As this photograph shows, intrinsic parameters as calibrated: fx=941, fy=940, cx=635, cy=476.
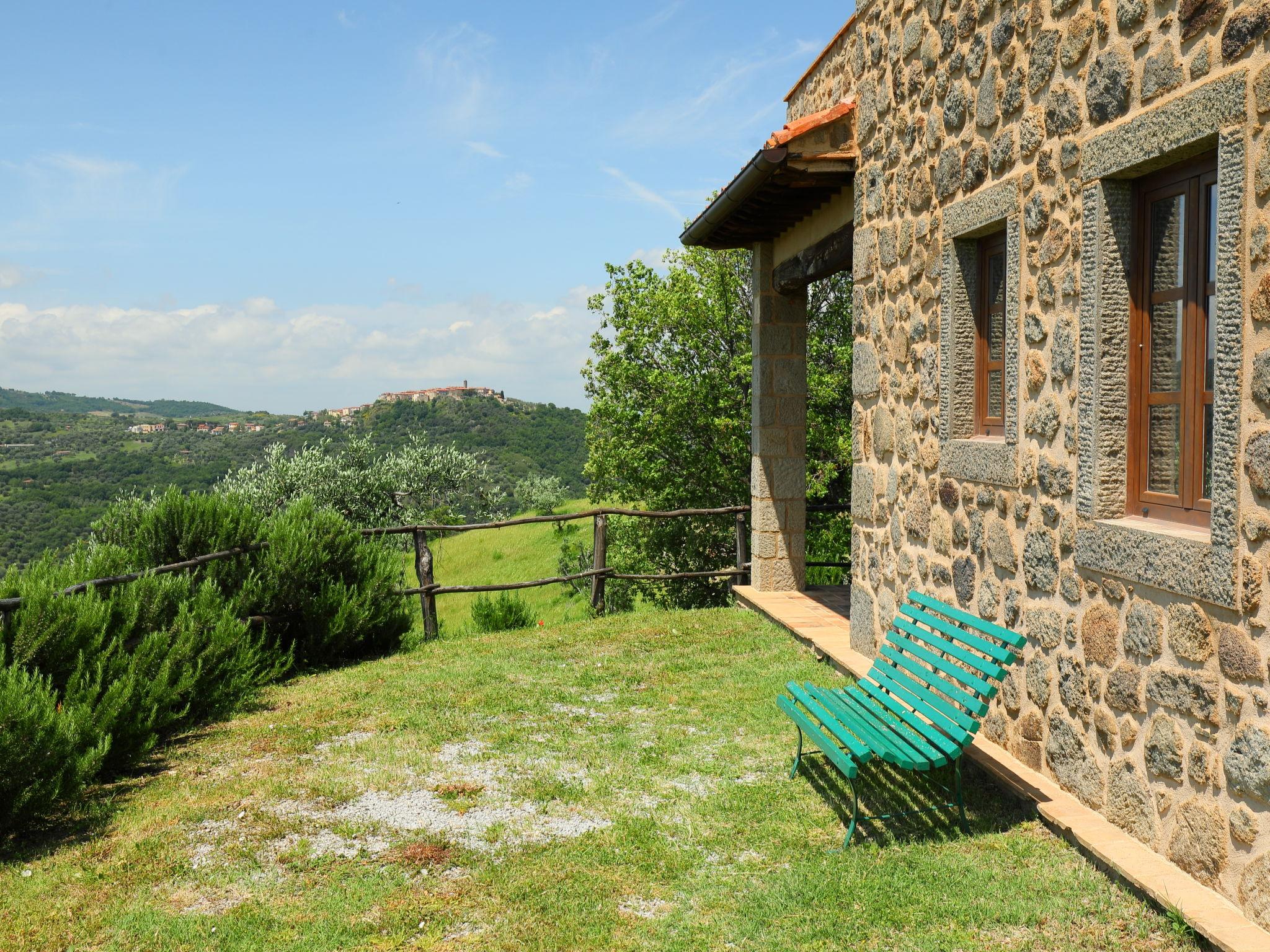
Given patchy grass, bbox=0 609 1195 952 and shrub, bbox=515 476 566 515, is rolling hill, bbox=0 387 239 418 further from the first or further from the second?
patchy grass, bbox=0 609 1195 952

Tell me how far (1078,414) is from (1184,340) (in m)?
0.51

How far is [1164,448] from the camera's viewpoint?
351cm

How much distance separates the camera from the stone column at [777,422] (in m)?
8.55

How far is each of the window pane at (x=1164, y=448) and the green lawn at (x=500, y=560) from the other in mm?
13619

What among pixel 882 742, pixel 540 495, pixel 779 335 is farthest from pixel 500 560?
pixel 882 742

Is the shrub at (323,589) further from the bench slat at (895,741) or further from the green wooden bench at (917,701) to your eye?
the bench slat at (895,741)

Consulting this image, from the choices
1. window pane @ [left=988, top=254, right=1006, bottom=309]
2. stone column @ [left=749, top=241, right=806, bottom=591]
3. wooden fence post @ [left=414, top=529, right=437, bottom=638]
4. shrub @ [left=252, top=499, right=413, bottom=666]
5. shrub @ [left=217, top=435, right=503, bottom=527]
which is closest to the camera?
window pane @ [left=988, top=254, right=1006, bottom=309]

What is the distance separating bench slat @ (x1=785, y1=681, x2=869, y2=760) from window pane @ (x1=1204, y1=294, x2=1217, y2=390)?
71.8 inches

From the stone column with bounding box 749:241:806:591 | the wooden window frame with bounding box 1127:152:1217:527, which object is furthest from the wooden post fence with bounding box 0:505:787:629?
the wooden window frame with bounding box 1127:152:1217:527

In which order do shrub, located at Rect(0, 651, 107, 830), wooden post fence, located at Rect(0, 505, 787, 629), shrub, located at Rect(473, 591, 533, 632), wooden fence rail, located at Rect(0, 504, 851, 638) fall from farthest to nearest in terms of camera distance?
shrub, located at Rect(473, 591, 533, 632), wooden fence rail, located at Rect(0, 504, 851, 638), wooden post fence, located at Rect(0, 505, 787, 629), shrub, located at Rect(0, 651, 107, 830)

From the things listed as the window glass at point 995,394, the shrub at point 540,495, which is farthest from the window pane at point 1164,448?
the shrub at point 540,495

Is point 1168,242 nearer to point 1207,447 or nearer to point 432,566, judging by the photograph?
point 1207,447

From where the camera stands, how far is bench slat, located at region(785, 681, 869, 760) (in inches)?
147

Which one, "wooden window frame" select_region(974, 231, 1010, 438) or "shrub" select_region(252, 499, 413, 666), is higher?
"wooden window frame" select_region(974, 231, 1010, 438)
